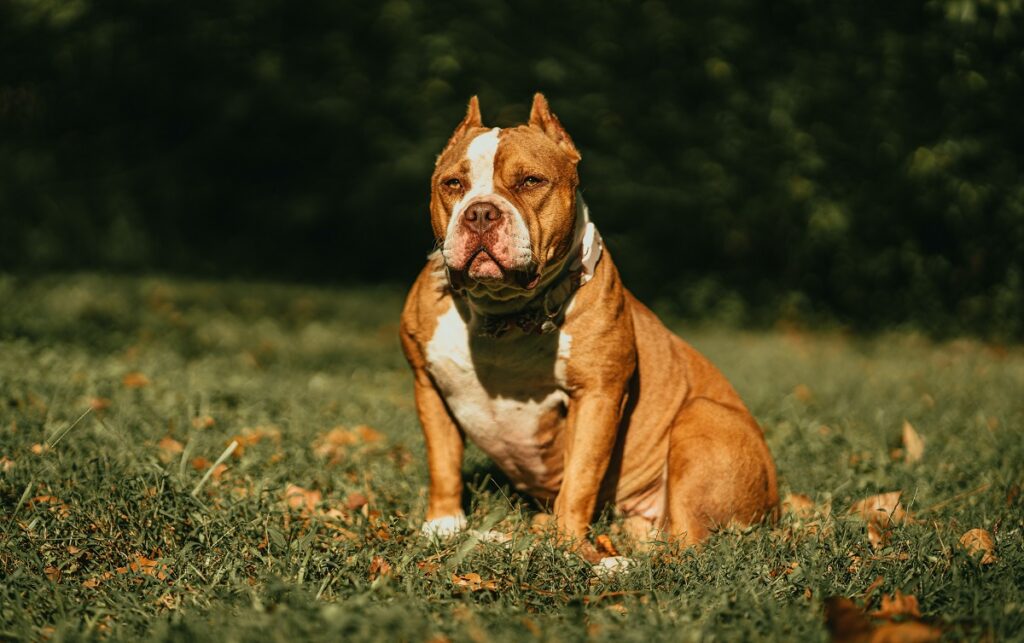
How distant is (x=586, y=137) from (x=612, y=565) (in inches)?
345

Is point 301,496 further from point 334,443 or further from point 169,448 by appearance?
point 334,443

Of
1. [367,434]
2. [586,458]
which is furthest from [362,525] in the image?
[367,434]

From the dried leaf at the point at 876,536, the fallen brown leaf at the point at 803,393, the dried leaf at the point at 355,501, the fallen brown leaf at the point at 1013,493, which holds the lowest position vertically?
the fallen brown leaf at the point at 803,393

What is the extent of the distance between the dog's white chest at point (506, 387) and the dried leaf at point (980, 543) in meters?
1.36

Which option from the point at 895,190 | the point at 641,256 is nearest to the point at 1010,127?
the point at 895,190

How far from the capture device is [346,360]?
277 inches

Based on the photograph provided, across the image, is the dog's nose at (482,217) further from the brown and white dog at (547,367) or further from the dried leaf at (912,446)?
the dried leaf at (912,446)

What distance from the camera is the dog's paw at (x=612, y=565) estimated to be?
276cm

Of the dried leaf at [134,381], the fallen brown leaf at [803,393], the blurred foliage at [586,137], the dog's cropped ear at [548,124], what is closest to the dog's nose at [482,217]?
the dog's cropped ear at [548,124]

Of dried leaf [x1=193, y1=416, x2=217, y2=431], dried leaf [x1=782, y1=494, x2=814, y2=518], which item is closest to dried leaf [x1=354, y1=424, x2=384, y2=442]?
dried leaf [x1=193, y1=416, x2=217, y2=431]

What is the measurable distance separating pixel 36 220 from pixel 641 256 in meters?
7.63

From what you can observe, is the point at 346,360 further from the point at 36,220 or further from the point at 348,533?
the point at 36,220

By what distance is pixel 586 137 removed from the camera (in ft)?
36.6

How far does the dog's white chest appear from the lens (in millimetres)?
3230
